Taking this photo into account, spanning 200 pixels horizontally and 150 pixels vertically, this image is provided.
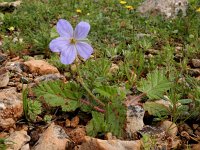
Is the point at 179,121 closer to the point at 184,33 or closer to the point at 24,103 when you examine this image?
the point at 24,103

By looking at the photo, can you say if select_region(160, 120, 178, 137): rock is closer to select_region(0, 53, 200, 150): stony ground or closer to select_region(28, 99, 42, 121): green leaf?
select_region(0, 53, 200, 150): stony ground

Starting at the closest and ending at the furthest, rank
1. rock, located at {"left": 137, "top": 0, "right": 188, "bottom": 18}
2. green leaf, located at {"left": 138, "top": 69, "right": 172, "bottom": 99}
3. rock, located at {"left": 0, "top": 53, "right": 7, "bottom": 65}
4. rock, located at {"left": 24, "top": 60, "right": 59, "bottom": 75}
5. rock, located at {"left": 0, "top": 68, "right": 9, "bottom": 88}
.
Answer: green leaf, located at {"left": 138, "top": 69, "right": 172, "bottom": 99}, rock, located at {"left": 0, "top": 68, "right": 9, "bottom": 88}, rock, located at {"left": 24, "top": 60, "right": 59, "bottom": 75}, rock, located at {"left": 0, "top": 53, "right": 7, "bottom": 65}, rock, located at {"left": 137, "top": 0, "right": 188, "bottom": 18}

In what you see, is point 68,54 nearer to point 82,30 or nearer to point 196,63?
point 82,30

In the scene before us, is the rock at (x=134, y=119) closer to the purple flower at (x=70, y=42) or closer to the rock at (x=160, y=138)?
the rock at (x=160, y=138)

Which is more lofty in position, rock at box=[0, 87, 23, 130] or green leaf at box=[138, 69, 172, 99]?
green leaf at box=[138, 69, 172, 99]

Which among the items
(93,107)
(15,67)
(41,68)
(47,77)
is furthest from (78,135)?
(15,67)

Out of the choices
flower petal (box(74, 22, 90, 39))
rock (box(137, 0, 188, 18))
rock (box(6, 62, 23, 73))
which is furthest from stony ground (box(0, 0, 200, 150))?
rock (box(137, 0, 188, 18))
